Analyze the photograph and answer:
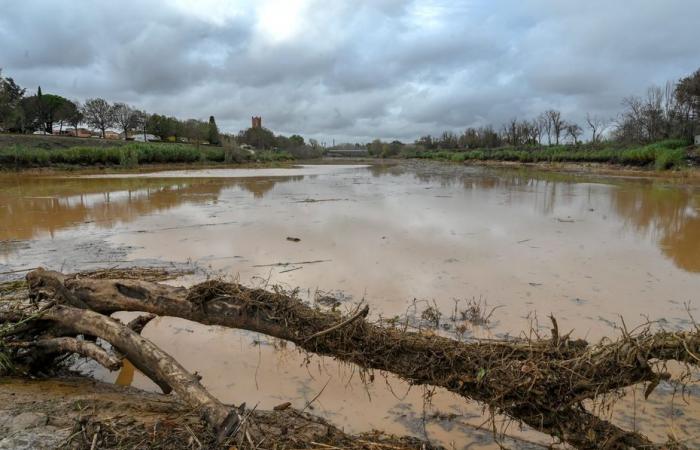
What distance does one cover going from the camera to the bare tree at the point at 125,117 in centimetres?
6875

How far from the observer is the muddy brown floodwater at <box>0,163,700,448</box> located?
362 cm

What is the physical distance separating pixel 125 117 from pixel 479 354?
78.3 m

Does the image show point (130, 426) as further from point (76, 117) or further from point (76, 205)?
point (76, 117)

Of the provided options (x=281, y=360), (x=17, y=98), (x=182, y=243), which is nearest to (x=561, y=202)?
(x=182, y=243)

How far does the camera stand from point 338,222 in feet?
39.9

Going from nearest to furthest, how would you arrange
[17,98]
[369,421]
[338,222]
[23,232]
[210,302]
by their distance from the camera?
[369,421] → [210,302] → [23,232] → [338,222] → [17,98]

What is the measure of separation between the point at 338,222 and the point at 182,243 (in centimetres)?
433

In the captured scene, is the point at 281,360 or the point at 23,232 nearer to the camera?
the point at 281,360

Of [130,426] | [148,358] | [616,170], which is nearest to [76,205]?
[148,358]

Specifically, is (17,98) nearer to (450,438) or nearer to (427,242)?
(427,242)

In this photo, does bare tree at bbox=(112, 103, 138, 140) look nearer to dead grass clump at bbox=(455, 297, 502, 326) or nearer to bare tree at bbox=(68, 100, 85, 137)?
bare tree at bbox=(68, 100, 85, 137)

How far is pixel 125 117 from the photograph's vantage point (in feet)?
228

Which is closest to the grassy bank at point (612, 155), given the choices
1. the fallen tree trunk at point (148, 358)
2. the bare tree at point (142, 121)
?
the fallen tree trunk at point (148, 358)

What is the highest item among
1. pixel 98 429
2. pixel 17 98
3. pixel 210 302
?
pixel 17 98
